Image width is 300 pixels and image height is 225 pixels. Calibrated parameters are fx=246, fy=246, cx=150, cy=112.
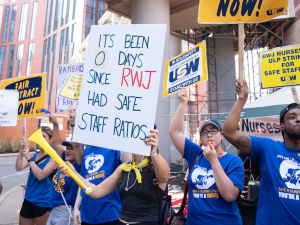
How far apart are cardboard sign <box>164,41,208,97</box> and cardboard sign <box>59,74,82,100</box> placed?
213 cm

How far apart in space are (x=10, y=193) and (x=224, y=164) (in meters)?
7.74

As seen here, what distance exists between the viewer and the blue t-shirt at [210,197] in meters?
2.04

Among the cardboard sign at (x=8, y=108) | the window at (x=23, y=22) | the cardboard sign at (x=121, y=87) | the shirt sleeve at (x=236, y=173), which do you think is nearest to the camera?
the cardboard sign at (x=121, y=87)

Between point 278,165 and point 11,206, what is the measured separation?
6.65 m

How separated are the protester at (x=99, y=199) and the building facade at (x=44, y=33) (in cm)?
4050

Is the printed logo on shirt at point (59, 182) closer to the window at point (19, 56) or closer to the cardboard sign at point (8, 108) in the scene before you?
the cardboard sign at point (8, 108)

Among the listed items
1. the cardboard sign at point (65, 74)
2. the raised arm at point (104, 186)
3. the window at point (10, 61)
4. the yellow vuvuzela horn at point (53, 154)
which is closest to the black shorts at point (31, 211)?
the raised arm at point (104, 186)

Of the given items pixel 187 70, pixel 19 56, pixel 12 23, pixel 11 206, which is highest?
pixel 12 23

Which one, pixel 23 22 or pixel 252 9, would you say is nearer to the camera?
pixel 252 9

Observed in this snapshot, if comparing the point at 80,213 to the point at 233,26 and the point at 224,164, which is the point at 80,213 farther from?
the point at 233,26

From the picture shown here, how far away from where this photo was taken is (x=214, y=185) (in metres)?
2.10

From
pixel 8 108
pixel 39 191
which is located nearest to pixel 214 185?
pixel 39 191

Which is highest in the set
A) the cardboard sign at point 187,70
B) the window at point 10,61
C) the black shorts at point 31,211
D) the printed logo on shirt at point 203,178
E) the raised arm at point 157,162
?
the window at point 10,61

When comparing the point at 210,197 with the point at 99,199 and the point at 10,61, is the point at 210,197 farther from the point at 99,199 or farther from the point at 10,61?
the point at 10,61
